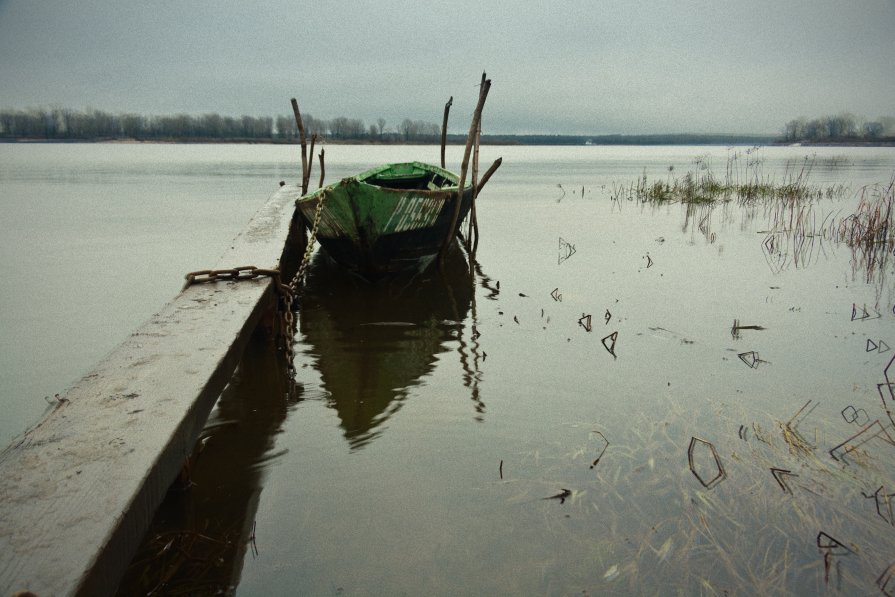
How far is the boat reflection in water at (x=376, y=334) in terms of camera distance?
15.8 feet

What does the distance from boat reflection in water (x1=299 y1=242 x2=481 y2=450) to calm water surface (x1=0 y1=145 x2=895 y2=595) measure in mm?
39

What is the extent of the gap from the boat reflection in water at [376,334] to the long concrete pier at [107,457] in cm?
124

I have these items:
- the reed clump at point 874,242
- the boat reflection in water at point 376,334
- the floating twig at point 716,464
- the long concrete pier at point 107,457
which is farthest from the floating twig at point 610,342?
the reed clump at point 874,242

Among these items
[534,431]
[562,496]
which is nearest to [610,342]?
[534,431]

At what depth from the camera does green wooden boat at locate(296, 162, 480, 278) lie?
308 inches

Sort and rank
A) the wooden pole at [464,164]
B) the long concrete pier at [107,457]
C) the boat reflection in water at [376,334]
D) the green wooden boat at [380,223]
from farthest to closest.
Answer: the wooden pole at [464,164] < the green wooden boat at [380,223] < the boat reflection in water at [376,334] < the long concrete pier at [107,457]

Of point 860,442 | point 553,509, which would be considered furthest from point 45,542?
point 860,442

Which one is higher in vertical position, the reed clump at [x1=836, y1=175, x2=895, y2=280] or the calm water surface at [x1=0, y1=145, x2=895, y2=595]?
the reed clump at [x1=836, y1=175, x2=895, y2=280]

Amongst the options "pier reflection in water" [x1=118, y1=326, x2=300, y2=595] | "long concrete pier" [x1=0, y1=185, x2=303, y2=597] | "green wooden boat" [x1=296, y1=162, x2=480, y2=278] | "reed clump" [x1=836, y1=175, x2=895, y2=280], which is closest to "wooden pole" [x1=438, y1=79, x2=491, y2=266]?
"green wooden boat" [x1=296, y1=162, x2=480, y2=278]

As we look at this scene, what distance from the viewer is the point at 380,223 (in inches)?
318

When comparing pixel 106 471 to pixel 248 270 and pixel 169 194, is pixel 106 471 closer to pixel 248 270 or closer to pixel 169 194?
pixel 248 270

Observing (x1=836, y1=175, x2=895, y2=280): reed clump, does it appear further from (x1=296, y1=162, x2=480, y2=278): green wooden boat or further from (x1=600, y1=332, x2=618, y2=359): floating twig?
(x1=296, y1=162, x2=480, y2=278): green wooden boat

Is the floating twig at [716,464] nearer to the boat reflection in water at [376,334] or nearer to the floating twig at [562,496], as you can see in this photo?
the floating twig at [562,496]

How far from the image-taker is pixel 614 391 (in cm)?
495
